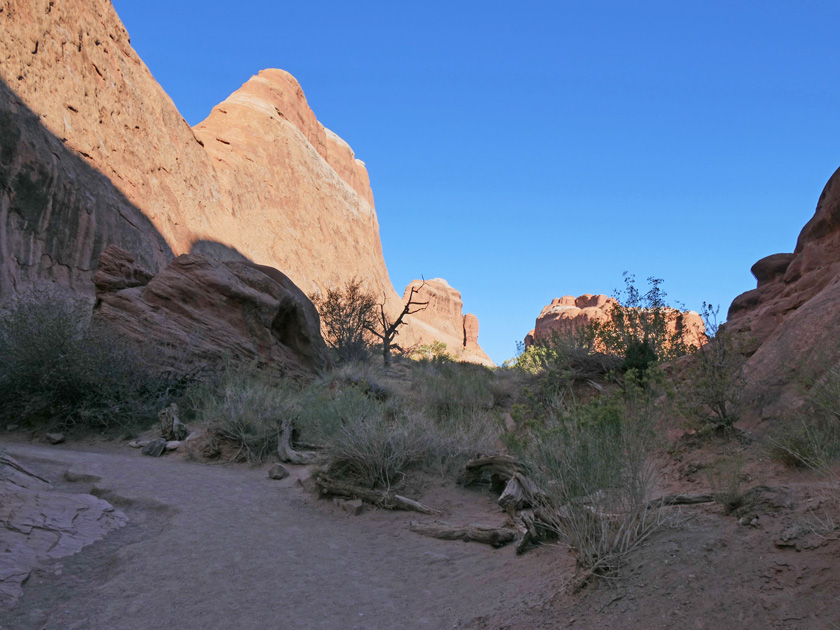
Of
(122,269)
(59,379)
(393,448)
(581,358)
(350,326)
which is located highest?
(350,326)

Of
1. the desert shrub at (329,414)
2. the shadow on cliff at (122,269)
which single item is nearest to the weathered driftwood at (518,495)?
the desert shrub at (329,414)

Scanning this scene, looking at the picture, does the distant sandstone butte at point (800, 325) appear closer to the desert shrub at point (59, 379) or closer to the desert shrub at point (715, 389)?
the desert shrub at point (715, 389)

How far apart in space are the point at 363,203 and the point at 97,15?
1263 inches

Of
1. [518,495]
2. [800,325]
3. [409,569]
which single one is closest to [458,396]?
[800,325]

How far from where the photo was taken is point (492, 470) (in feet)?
19.1

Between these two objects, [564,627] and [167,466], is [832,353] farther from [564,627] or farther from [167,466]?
[167,466]

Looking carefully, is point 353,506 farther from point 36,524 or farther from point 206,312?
point 206,312

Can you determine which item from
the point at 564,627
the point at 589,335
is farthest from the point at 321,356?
the point at 564,627

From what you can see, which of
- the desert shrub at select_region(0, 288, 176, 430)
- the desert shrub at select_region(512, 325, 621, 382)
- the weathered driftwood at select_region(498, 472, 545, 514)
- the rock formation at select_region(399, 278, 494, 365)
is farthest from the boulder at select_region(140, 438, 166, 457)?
the rock formation at select_region(399, 278, 494, 365)

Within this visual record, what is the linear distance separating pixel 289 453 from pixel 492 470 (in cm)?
323

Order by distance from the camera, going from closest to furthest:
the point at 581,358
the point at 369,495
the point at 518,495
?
the point at 518,495, the point at 369,495, the point at 581,358

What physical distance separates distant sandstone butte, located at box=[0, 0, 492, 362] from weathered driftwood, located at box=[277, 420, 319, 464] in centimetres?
1274

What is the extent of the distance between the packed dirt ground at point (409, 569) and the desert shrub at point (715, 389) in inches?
15.0

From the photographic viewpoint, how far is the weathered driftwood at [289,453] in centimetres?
768
